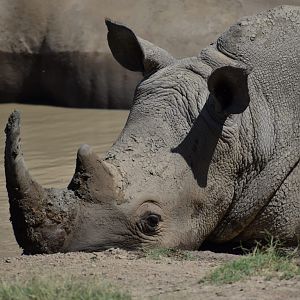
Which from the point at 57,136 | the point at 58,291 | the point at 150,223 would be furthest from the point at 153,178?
the point at 57,136

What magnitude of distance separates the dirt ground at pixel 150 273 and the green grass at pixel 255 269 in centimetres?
6

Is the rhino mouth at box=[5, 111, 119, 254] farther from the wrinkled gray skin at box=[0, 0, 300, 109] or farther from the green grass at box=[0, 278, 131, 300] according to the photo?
the wrinkled gray skin at box=[0, 0, 300, 109]

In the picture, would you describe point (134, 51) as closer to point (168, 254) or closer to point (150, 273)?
point (168, 254)

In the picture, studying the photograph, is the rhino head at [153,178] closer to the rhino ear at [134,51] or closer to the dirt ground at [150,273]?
the dirt ground at [150,273]

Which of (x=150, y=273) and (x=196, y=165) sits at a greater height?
(x=196, y=165)

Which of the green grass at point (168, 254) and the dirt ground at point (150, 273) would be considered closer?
the dirt ground at point (150, 273)

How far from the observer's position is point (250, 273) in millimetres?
5867

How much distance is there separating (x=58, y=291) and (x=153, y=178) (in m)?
1.58

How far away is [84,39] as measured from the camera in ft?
47.2

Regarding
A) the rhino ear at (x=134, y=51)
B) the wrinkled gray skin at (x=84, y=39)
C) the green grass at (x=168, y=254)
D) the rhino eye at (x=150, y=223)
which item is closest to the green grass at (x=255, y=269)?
Result: the green grass at (x=168, y=254)

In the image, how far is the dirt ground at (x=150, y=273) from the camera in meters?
5.52

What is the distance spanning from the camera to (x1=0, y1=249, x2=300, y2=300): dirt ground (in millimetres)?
5523

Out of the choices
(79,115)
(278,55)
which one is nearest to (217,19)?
(79,115)

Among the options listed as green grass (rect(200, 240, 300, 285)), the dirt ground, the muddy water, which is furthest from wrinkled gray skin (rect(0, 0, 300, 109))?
green grass (rect(200, 240, 300, 285))
